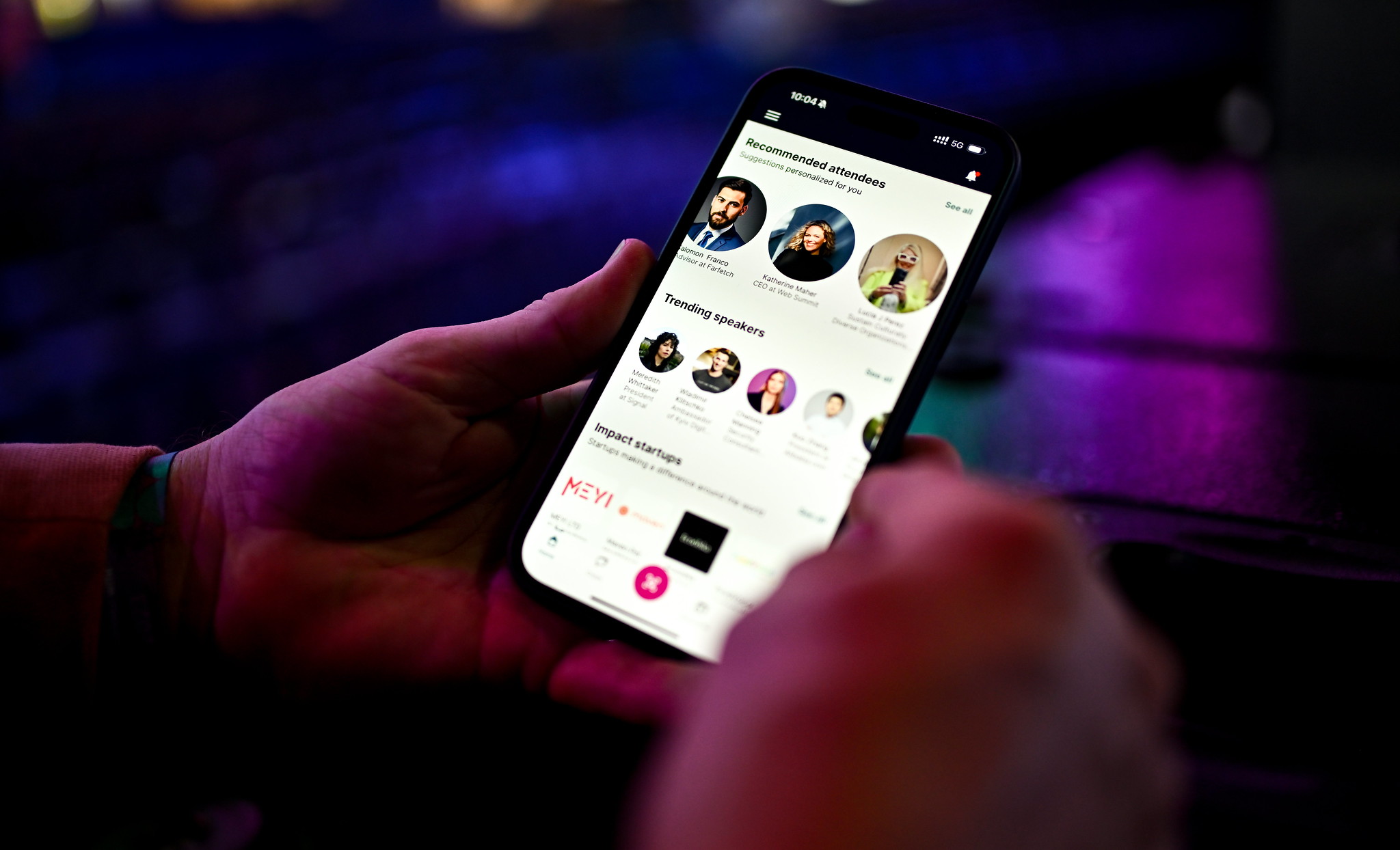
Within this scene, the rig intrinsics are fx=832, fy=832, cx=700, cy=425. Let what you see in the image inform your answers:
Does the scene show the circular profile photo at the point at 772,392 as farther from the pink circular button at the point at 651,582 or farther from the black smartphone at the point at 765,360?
the pink circular button at the point at 651,582

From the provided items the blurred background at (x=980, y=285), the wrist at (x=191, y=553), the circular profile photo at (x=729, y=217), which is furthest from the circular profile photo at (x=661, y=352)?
the wrist at (x=191, y=553)

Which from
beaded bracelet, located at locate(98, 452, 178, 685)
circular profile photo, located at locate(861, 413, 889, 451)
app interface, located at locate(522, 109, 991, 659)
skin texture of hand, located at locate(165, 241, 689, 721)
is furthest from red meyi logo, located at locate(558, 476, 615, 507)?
beaded bracelet, located at locate(98, 452, 178, 685)

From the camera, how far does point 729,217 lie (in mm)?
857

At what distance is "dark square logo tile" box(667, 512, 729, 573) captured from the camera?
748mm

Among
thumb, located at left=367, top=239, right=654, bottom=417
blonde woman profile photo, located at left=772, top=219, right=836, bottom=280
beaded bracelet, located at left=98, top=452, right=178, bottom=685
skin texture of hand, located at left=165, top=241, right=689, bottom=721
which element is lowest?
beaded bracelet, located at left=98, top=452, right=178, bottom=685

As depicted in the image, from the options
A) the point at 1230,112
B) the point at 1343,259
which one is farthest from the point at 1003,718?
the point at 1230,112

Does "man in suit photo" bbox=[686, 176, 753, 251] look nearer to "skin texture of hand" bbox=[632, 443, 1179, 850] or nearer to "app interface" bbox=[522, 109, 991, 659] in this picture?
"app interface" bbox=[522, 109, 991, 659]

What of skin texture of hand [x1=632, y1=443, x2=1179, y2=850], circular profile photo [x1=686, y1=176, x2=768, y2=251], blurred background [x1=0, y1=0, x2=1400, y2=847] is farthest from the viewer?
Answer: circular profile photo [x1=686, y1=176, x2=768, y2=251]

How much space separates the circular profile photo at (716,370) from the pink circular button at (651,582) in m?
0.18

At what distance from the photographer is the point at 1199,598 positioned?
0.68m

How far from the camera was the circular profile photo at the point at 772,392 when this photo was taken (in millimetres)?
782

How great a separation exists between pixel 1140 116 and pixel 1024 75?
3.34 meters

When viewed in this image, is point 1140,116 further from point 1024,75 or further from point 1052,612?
point 1052,612

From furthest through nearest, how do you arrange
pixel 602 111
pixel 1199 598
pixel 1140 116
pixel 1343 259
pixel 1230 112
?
pixel 602 111 < pixel 1140 116 < pixel 1230 112 < pixel 1343 259 < pixel 1199 598
